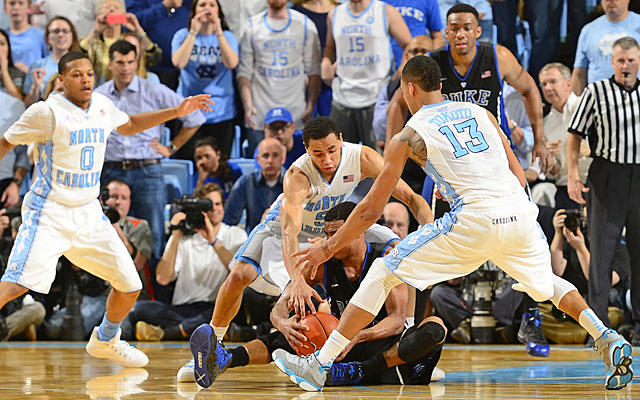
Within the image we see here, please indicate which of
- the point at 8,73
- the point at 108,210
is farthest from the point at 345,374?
the point at 8,73

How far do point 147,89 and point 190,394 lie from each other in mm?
4644

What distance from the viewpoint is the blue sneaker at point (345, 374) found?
4.42 metres

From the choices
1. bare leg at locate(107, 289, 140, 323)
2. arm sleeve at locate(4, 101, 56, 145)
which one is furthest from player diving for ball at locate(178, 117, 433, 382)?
arm sleeve at locate(4, 101, 56, 145)

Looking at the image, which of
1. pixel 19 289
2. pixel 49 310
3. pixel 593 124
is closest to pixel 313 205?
pixel 19 289

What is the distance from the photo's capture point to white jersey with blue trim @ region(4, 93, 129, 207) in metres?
5.33

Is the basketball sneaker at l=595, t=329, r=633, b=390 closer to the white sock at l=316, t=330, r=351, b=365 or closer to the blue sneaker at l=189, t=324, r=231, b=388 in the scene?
the white sock at l=316, t=330, r=351, b=365

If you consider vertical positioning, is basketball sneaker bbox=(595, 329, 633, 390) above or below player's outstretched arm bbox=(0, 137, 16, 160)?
below

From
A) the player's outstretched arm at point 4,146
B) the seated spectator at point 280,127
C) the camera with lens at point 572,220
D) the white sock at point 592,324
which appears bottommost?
the camera with lens at point 572,220

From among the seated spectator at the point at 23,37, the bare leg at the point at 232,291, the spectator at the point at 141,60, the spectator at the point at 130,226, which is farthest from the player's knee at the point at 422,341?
the seated spectator at the point at 23,37

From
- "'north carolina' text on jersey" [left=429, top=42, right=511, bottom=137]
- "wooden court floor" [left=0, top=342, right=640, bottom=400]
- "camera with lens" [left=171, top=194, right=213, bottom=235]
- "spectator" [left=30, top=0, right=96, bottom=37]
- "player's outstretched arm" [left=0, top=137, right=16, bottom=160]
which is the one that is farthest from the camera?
"spectator" [left=30, top=0, right=96, bottom=37]

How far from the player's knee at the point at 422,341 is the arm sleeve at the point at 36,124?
2591mm

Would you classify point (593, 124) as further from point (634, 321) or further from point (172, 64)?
point (172, 64)

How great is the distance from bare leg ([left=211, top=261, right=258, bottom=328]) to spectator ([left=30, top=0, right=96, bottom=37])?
483 cm

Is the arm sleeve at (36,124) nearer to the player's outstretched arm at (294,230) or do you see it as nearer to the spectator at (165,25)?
the player's outstretched arm at (294,230)
